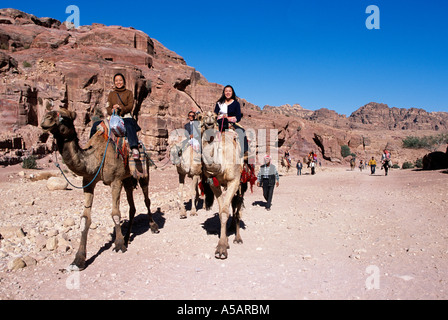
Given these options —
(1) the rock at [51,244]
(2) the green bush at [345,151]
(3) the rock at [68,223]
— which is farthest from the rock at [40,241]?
(2) the green bush at [345,151]

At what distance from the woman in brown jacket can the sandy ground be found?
2.44 metres

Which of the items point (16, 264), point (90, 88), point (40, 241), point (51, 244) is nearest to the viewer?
point (16, 264)

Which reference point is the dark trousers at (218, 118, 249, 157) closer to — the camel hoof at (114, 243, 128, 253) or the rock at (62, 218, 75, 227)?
the camel hoof at (114, 243, 128, 253)

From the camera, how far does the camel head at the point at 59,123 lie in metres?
4.37

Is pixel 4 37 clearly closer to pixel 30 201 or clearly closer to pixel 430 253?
pixel 30 201

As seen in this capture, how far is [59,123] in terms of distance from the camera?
454 cm

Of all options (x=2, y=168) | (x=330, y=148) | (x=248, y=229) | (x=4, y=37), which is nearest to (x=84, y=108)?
(x=2, y=168)

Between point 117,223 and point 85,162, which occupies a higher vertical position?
point 85,162

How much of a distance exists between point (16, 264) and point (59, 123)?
104 inches

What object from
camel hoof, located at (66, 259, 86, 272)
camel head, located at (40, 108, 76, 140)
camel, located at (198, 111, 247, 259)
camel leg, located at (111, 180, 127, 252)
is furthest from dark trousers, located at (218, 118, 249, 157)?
camel hoof, located at (66, 259, 86, 272)

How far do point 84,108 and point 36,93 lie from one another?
4867mm

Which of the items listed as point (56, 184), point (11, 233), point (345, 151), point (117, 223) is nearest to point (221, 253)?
point (117, 223)

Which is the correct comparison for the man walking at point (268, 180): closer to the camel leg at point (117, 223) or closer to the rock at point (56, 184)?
the camel leg at point (117, 223)

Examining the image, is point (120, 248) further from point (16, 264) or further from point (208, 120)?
point (208, 120)
